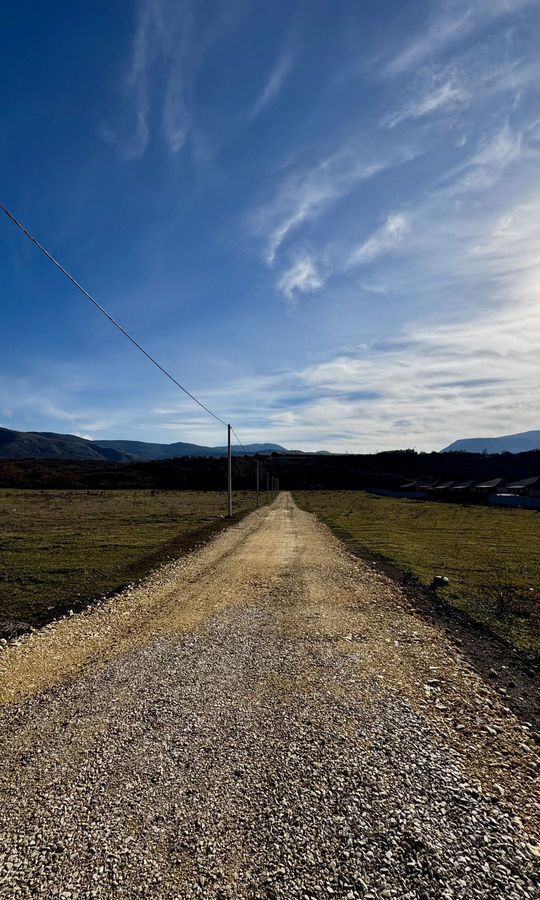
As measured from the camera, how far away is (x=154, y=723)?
23.1ft

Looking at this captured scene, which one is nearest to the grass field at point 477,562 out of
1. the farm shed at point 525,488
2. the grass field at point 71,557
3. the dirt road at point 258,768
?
the dirt road at point 258,768

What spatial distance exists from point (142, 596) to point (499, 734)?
35.9 feet

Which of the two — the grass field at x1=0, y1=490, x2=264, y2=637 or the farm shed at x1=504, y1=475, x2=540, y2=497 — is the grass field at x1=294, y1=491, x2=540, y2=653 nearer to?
the grass field at x1=0, y1=490, x2=264, y2=637

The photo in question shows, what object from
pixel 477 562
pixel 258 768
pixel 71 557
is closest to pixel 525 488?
pixel 477 562

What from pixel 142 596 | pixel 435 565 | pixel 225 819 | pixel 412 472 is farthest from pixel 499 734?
pixel 412 472

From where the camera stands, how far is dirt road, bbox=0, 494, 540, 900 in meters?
4.43

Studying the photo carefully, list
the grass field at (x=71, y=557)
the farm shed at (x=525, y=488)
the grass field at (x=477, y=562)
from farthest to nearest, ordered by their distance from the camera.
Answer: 1. the farm shed at (x=525, y=488)
2. the grass field at (x=71, y=557)
3. the grass field at (x=477, y=562)

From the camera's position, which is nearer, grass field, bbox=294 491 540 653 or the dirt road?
the dirt road

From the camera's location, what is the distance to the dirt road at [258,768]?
14.5 feet

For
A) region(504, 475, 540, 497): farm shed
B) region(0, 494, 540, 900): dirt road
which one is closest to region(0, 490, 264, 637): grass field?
region(0, 494, 540, 900): dirt road

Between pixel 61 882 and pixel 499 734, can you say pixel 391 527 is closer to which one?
pixel 499 734

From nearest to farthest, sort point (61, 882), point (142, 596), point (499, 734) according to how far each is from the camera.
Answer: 1. point (61, 882)
2. point (499, 734)
3. point (142, 596)

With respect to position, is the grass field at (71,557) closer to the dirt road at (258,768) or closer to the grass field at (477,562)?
the dirt road at (258,768)

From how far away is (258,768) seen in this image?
6.02 meters
